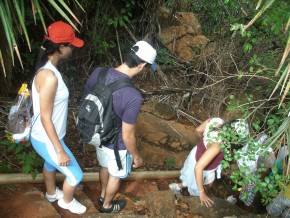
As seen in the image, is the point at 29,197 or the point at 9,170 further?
the point at 9,170

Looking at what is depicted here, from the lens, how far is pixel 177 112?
19.0 feet

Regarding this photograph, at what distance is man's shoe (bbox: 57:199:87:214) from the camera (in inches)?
142

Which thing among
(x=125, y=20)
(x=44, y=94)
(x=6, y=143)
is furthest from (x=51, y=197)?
(x=125, y=20)

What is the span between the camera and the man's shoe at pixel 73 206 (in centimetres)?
361

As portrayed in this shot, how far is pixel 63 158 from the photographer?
3.14 metres

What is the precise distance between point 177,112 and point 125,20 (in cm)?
154

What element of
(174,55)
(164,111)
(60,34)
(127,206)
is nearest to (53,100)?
(60,34)

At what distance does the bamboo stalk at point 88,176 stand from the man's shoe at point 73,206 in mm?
425

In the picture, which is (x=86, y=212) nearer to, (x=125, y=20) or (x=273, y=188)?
(x=273, y=188)

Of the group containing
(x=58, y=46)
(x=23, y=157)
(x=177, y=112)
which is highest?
(x=58, y=46)

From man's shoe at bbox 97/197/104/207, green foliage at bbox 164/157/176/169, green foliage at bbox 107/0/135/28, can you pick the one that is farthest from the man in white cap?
green foliage at bbox 107/0/135/28

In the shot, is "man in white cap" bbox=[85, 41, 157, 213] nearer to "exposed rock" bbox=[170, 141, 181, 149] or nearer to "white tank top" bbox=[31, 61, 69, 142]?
"white tank top" bbox=[31, 61, 69, 142]

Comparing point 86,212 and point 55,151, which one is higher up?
point 55,151

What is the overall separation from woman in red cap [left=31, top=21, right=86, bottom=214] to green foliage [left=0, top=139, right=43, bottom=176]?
1.56 ft
